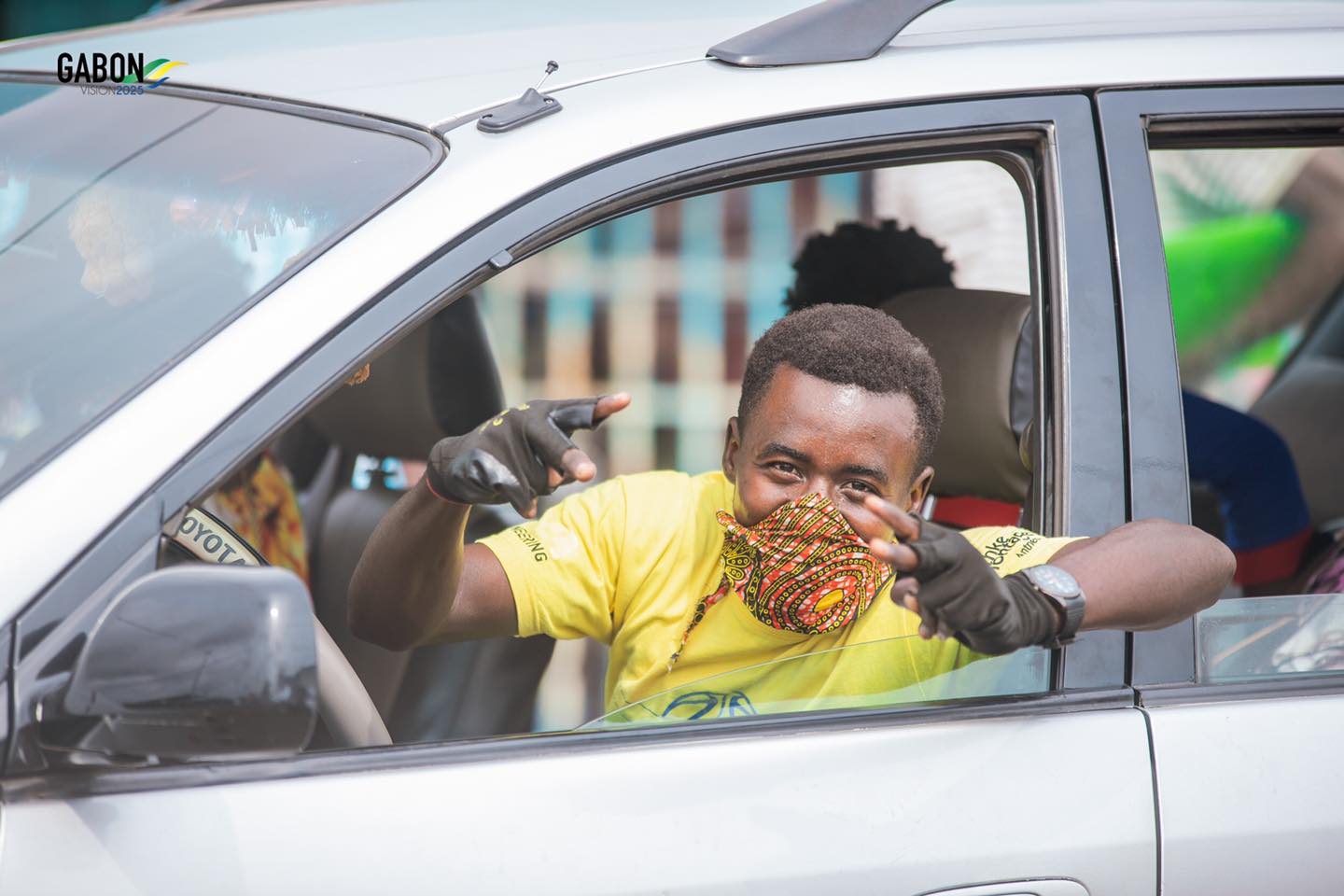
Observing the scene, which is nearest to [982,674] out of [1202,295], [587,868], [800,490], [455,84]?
[800,490]

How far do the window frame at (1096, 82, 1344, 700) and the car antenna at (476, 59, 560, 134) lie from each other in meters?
0.66

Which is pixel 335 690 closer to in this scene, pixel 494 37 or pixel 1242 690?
pixel 494 37

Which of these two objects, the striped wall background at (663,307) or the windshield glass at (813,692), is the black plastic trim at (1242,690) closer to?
the windshield glass at (813,692)

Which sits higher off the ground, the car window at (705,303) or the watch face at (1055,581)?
the car window at (705,303)

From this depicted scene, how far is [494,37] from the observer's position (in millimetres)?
1775

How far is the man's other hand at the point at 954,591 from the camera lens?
134cm

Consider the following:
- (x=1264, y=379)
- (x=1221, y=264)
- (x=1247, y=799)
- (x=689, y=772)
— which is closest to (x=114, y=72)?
(x=689, y=772)

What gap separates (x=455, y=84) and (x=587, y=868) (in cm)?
91

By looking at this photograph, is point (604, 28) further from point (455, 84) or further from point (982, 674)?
point (982, 674)

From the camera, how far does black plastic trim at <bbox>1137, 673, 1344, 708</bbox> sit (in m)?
1.48

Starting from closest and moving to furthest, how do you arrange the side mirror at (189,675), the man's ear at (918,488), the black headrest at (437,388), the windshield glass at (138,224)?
the side mirror at (189,675) < the windshield glass at (138,224) < the man's ear at (918,488) < the black headrest at (437,388)

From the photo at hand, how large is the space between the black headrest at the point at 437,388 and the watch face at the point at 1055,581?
5.20ft

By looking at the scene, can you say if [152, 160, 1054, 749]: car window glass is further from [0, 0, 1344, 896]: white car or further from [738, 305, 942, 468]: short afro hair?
[738, 305, 942, 468]: short afro hair

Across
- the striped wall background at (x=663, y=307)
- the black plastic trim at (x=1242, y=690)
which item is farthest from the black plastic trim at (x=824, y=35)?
the striped wall background at (x=663, y=307)
